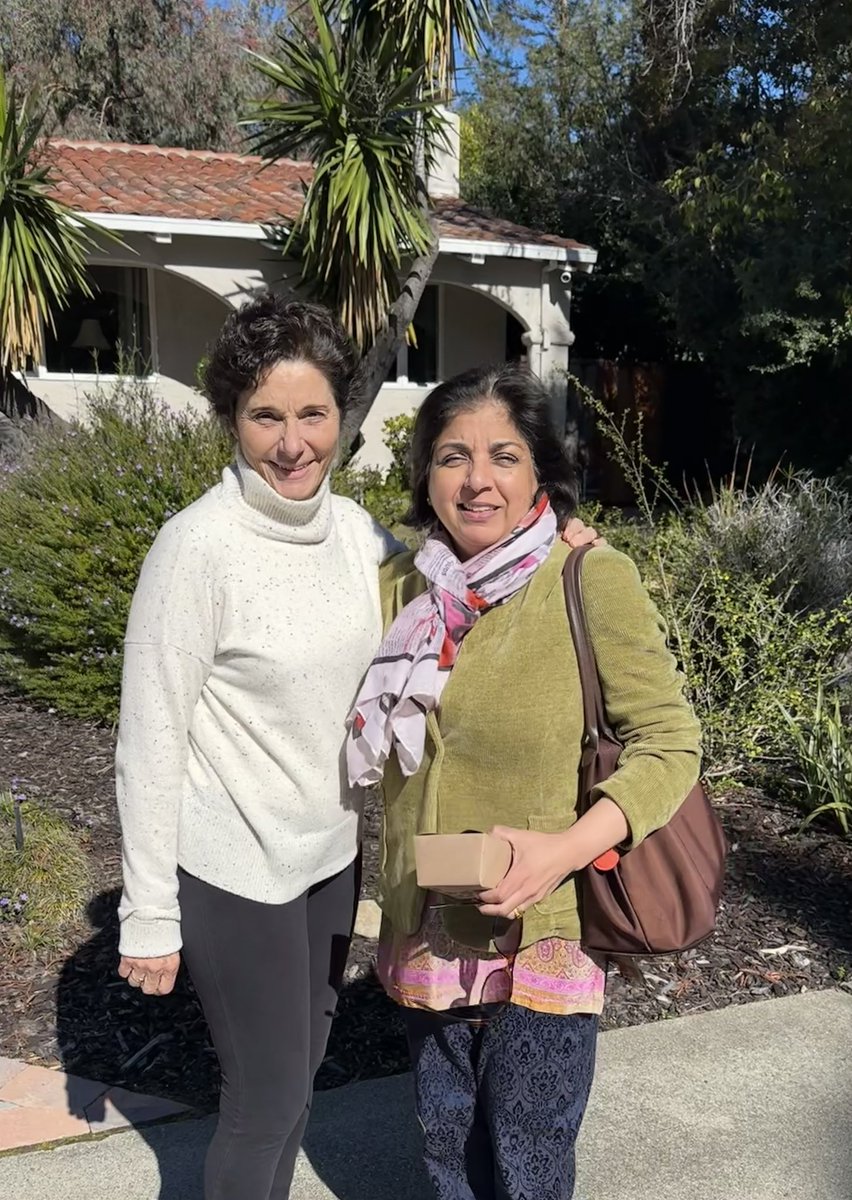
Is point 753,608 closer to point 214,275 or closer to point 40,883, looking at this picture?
point 40,883

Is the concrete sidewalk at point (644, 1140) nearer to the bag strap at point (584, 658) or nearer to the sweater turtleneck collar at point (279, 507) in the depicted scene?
the bag strap at point (584, 658)

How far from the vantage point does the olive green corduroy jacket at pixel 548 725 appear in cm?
175

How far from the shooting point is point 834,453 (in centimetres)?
1410

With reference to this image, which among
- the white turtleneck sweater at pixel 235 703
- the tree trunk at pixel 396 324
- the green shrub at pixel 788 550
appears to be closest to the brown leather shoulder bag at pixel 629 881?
the white turtleneck sweater at pixel 235 703

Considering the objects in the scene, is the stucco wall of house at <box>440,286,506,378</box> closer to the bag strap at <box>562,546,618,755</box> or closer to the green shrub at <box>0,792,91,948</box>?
the green shrub at <box>0,792,91,948</box>

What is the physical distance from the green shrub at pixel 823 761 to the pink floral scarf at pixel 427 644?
9.35 feet

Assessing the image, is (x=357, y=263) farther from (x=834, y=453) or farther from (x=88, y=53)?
(x=88, y=53)

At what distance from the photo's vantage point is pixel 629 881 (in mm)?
1764

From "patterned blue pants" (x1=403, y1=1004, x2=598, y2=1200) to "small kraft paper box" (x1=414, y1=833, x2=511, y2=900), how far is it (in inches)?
15.3

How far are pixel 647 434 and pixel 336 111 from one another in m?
9.30

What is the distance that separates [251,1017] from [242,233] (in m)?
11.7

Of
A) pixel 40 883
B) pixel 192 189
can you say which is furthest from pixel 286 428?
pixel 192 189

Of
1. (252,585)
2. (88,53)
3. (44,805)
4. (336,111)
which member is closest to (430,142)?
(336,111)

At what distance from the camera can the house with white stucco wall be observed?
12.6 metres
